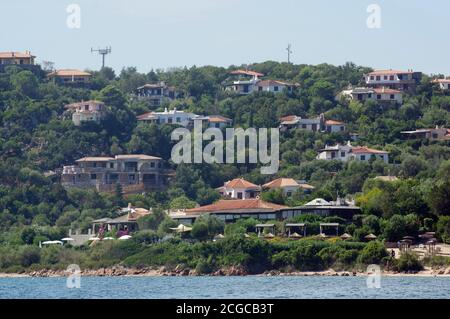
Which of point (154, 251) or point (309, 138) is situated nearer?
point (154, 251)

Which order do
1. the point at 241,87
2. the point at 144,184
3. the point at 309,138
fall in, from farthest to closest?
the point at 241,87, the point at 309,138, the point at 144,184

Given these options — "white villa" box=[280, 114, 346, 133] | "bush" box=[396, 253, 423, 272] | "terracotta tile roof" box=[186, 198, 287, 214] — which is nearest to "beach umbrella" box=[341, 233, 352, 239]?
"bush" box=[396, 253, 423, 272]

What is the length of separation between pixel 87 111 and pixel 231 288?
4360 cm

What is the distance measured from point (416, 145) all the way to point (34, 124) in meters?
20.6

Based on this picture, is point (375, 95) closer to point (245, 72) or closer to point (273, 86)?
point (273, 86)

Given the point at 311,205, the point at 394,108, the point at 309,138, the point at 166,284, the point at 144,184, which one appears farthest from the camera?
the point at 394,108

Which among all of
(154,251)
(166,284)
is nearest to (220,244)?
(154,251)

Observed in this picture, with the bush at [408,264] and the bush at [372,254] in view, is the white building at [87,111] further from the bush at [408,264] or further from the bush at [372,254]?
the bush at [408,264]

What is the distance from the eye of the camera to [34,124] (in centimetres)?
8806

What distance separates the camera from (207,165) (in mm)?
80375

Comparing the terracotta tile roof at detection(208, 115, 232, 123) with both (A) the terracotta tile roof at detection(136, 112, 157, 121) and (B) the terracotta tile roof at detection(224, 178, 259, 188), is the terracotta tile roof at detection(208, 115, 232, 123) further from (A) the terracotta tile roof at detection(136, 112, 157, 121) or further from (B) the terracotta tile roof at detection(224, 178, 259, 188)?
(B) the terracotta tile roof at detection(224, 178, 259, 188)
